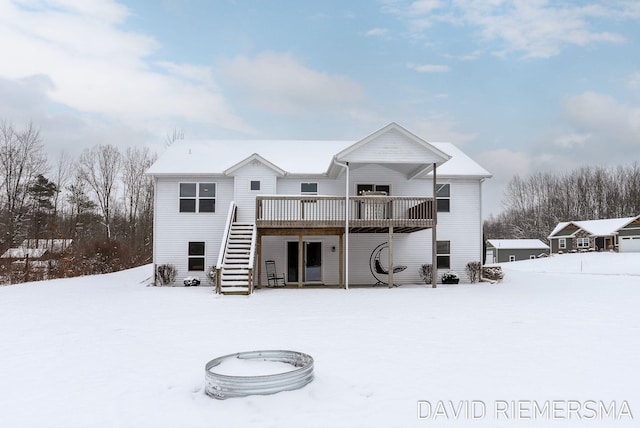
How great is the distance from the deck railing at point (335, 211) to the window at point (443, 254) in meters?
2.44

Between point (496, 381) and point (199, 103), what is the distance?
84.3 ft

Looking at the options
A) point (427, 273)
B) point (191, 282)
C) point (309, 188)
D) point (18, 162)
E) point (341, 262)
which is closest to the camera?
point (341, 262)

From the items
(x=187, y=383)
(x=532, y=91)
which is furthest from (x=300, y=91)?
(x=187, y=383)

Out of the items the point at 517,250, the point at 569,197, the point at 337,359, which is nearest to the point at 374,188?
the point at 337,359

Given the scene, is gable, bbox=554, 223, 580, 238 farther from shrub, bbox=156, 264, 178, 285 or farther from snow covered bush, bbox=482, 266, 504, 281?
shrub, bbox=156, 264, 178, 285

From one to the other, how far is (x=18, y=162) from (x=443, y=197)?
95.8ft

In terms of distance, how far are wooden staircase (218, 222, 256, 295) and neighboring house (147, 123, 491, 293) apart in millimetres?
109

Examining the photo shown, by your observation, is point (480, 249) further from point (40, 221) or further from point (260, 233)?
point (40, 221)

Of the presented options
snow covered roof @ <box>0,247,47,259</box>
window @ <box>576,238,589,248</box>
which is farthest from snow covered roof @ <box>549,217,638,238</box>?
snow covered roof @ <box>0,247,47,259</box>

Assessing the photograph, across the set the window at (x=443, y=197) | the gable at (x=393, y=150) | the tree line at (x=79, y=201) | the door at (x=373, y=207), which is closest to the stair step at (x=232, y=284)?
the door at (x=373, y=207)

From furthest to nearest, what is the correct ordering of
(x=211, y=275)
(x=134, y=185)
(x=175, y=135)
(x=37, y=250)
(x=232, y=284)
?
1. (x=175, y=135)
2. (x=134, y=185)
3. (x=37, y=250)
4. (x=211, y=275)
5. (x=232, y=284)

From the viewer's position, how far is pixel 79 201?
1436 inches

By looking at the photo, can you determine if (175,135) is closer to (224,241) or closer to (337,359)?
(224,241)

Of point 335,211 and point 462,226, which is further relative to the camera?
point 462,226
